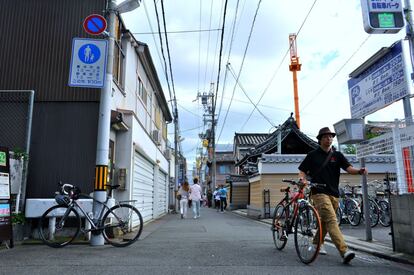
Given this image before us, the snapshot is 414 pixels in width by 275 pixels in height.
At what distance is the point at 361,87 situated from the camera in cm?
781

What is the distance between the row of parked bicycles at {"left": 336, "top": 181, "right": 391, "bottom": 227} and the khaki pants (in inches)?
200

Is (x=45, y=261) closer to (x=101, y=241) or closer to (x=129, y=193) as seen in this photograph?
(x=101, y=241)

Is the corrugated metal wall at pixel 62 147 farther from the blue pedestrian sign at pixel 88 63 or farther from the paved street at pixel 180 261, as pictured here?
the paved street at pixel 180 261

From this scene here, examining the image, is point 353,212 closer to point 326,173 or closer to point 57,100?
point 326,173

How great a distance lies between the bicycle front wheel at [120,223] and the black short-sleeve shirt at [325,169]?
3220 millimetres

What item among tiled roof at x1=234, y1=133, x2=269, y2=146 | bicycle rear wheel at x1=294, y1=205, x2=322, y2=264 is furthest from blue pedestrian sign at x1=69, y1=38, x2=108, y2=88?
tiled roof at x1=234, y1=133, x2=269, y2=146

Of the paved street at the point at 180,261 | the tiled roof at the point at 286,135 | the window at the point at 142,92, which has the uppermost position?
the window at the point at 142,92

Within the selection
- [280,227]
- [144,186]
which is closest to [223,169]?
[144,186]

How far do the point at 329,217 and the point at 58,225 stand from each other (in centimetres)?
482

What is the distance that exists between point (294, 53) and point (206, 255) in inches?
1465

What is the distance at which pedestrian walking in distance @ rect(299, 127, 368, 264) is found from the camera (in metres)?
5.42

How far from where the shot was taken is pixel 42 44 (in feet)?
29.0

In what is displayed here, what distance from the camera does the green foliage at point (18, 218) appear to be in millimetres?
7259

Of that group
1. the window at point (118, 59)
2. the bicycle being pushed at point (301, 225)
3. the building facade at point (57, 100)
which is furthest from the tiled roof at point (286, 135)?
the bicycle being pushed at point (301, 225)
